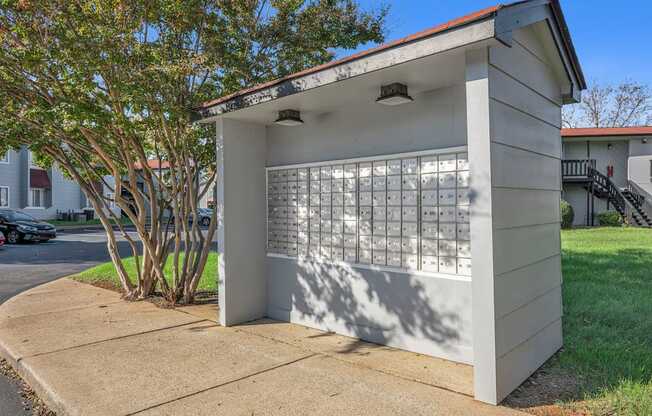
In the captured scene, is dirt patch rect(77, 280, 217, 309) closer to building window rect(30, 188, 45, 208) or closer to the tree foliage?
building window rect(30, 188, 45, 208)

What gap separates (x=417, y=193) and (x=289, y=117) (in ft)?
5.75

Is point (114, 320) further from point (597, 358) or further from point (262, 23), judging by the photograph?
point (597, 358)

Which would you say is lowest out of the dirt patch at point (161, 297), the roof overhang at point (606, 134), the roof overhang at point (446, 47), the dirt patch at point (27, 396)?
the dirt patch at point (27, 396)

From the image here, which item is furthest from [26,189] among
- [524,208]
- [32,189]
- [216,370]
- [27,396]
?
[524,208]

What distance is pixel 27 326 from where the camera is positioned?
539 centimetres

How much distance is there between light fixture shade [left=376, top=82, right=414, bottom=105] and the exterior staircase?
59.8 feet

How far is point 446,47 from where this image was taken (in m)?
3.13

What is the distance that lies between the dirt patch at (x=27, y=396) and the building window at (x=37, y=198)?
28.1 metres

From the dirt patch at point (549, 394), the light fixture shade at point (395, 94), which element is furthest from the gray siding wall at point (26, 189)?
the dirt patch at point (549, 394)

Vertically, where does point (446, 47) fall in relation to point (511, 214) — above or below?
above

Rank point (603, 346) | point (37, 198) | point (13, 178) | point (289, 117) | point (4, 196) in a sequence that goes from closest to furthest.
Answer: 1. point (603, 346)
2. point (289, 117)
3. point (4, 196)
4. point (13, 178)
5. point (37, 198)

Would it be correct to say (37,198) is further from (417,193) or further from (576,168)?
(576,168)

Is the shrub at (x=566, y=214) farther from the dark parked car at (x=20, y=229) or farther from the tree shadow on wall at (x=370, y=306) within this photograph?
the dark parked car at (x=20, y=229)

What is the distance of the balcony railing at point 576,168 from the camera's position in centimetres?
1926
